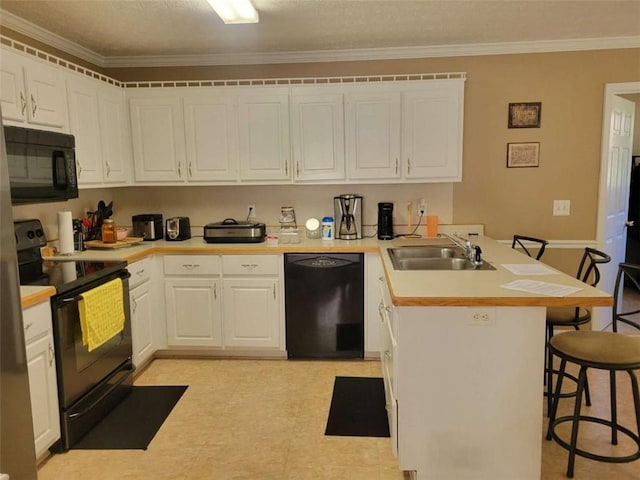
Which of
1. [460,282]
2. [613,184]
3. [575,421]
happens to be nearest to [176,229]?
[460,282]

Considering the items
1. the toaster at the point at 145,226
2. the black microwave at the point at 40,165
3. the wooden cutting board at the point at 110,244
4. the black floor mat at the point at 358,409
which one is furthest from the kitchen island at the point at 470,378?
the toaster at the point at 145,226

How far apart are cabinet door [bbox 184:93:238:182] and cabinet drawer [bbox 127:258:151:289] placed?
2.66ft

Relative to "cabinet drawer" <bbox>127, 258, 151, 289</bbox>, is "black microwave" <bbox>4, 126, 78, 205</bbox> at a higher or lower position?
higher

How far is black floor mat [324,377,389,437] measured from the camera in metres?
2.63

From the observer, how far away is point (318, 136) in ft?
12.1

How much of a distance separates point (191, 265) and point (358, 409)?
1.64m

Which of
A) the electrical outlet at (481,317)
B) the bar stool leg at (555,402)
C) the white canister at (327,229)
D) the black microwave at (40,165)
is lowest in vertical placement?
the bar stool leg at (555,402)

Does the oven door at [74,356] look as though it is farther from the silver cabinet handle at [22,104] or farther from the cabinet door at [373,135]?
the cabinet door at [373,135]

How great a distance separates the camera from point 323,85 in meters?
3.64

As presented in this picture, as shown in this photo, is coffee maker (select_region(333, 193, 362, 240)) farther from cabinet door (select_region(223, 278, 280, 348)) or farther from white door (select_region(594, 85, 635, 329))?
white door (select_region(594, 85, 635, 329))

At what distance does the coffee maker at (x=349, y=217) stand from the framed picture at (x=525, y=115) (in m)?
1.40

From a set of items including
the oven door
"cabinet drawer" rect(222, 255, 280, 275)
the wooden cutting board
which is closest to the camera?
the oven door

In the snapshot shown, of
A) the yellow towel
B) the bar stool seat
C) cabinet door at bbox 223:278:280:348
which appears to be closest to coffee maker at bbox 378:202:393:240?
cabinet door at bbox 223:278:280:348

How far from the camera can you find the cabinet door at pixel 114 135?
347 centimetres
